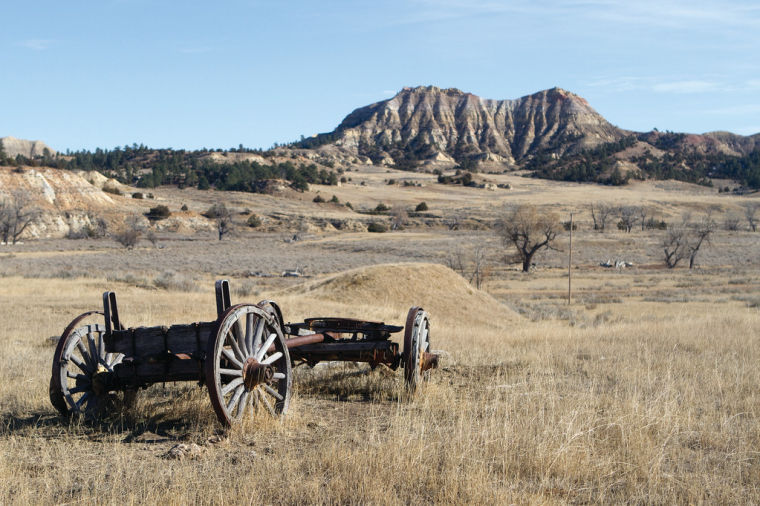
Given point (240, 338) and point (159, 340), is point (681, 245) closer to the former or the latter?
point (240, 338)

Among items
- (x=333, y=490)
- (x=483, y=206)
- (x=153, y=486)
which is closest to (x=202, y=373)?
(x=153, y=486)

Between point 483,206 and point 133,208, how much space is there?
163 feet

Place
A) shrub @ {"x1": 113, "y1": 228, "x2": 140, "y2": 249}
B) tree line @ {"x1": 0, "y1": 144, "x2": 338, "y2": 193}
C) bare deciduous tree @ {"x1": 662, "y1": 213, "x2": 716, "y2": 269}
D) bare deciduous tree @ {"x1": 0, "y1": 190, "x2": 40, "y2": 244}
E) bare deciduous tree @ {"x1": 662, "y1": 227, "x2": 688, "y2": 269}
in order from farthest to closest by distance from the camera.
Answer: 1. tree line @ {"x1": 0, "y1": 144, "x2": 338, "y2": 193}
2. bare deciduous tree @ {"x1": 0, "y1": 190, "x2": 40, "y2": 244}
3. shrub @ {"x1": 113, "y1": 228, "x2": 140, "y2": 249}
4. bare deciduous tree @ {"x1": 662, "y1": 227, "x2": 688, "y2": 269}
5. bare deciduous tree @ {"x1": 662, "y1": 213, "x2": 716, "y2": 269}

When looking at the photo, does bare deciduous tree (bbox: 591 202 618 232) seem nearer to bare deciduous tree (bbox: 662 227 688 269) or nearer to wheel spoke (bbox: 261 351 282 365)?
bare deciduous tree (bbox: 662 227 688 269)

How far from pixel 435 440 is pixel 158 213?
7323 centimetres

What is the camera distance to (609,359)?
9.24 metres

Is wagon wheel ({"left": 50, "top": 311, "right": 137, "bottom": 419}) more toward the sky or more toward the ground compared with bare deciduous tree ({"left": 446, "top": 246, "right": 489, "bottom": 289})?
more toward the sky

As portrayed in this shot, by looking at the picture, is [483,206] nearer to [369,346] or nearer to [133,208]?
[133,208]

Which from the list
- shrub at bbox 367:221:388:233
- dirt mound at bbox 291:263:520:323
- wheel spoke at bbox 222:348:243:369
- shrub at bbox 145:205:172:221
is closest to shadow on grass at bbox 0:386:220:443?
wheel spoke at bbox 222:348:243:369

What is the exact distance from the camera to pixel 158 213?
239ft

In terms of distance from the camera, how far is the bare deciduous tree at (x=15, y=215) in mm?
56094

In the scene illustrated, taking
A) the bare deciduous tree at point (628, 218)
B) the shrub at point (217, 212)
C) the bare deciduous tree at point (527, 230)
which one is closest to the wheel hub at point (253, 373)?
the bare deciduous tree at point (527, 230)

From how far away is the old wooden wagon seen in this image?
5.08 metres

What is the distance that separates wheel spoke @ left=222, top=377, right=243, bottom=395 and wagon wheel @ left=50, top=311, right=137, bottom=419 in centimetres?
154
